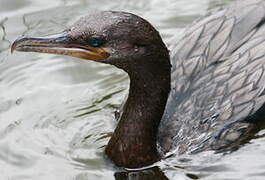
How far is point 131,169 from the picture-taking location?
798 centimetres

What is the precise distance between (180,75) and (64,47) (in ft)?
5.06

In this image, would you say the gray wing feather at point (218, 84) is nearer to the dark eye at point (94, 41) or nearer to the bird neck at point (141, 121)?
the bird neck at point (141, 121)

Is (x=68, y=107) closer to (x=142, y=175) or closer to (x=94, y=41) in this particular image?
(x=142, y=175)

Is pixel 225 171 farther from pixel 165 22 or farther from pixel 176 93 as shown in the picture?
pixel 165 22

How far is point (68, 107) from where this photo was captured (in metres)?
9.13

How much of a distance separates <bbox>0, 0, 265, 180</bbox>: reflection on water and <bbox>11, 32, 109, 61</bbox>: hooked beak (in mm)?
1230

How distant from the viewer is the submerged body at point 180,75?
736 cm

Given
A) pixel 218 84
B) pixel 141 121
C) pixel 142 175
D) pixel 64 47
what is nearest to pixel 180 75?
pixel 218 84

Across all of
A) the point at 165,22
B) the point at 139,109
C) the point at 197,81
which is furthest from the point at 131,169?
the point at 165,22

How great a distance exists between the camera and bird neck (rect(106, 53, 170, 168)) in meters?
7.63

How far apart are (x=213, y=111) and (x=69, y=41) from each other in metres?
1.64

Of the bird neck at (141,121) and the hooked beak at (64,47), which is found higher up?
the hooked beak at (64,47)

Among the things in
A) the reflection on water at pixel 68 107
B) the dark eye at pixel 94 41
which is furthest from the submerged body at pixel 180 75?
the reflection on water at pixel 68 107

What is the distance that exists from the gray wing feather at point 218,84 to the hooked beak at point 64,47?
1212 millimetres
